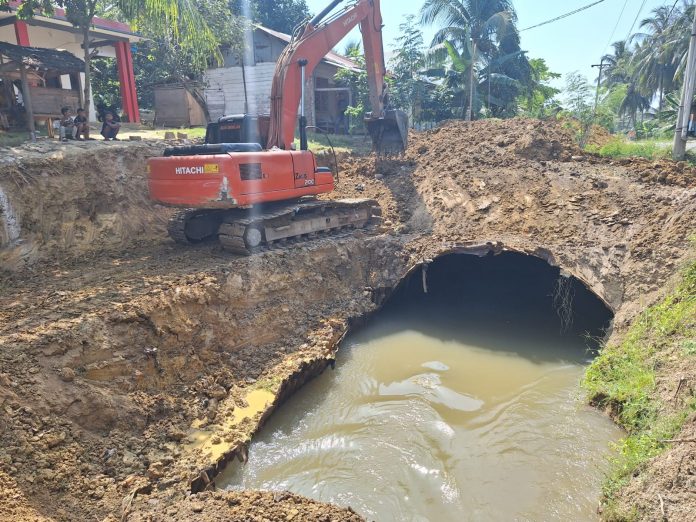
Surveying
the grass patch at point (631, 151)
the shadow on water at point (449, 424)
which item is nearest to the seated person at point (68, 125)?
the shadow on water at point (449, 424)

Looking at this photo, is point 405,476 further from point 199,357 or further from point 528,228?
point 528,228

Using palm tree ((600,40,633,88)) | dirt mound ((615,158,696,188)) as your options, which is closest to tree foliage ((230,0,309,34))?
palm tree ((600,40,633,88))

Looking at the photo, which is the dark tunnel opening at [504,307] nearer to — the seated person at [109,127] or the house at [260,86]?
the seated person at [109,127]

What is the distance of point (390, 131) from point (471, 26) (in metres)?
13.7

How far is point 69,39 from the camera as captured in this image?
16953 millimetres

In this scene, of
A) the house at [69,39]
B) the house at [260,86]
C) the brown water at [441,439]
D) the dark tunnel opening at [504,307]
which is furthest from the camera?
the house at [260,86]

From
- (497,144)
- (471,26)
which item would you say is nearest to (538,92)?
(471,26)

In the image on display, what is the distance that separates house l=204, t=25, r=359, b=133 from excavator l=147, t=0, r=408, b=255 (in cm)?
1143

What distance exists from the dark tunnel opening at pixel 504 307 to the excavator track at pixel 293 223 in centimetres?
196

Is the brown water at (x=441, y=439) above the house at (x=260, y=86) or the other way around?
the other way around

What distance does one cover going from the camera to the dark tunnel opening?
9781 millimetres

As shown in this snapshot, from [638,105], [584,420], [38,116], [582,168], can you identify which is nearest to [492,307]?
[582,168]

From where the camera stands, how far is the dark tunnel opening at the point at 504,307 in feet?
32.1

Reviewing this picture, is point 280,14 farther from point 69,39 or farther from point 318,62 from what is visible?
point 318,62
